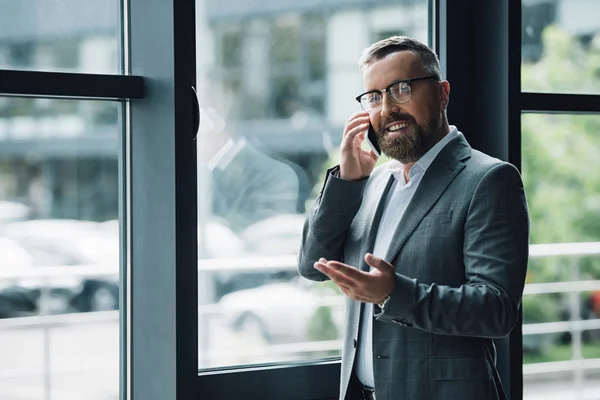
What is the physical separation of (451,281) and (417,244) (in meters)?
0.12

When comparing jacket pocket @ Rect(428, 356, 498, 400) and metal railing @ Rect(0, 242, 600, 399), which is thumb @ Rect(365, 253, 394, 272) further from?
metal railing @ Rect(0, 242, 600, 399)

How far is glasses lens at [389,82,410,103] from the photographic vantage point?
1.98 meters

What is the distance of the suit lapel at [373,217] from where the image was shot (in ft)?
6.77

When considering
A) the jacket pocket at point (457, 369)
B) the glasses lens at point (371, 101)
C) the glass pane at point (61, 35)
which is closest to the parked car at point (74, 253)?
the glass pane at point (61, 35)

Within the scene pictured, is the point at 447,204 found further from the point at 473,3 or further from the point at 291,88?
the point at 473,3

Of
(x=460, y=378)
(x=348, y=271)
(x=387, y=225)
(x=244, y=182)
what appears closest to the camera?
(x=348, y=271)

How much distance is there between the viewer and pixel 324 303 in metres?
2.50

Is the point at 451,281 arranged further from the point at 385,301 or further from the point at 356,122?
the point at 356,122

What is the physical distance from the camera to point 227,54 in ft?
7.70

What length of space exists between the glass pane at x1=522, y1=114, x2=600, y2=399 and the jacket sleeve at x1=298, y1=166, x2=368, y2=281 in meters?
0.85

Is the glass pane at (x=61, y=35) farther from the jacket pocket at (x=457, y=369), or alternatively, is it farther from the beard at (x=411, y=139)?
the jacket pocket at (x=457, y=369)

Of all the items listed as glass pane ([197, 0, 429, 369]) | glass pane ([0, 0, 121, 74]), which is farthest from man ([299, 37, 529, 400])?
glass pane ([0, 0, 121, 74])

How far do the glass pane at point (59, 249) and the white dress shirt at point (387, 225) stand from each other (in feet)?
2.38

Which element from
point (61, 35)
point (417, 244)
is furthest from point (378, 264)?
point (61, 35)
